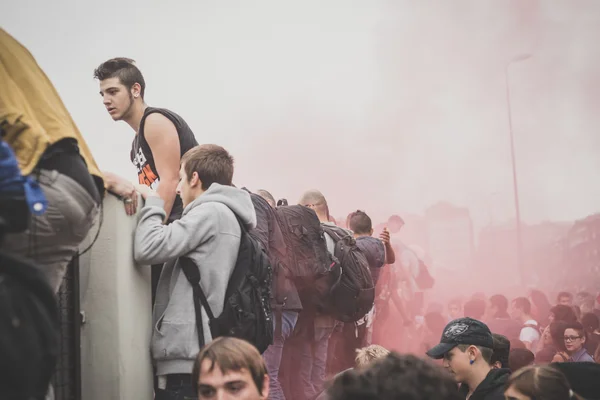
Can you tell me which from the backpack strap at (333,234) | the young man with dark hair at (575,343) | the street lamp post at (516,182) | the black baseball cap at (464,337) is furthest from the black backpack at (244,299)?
the street lamp post at (516,182)

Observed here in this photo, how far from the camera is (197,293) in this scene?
3.59 meters

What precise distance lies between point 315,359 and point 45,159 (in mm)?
3928

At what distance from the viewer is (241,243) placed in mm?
3830

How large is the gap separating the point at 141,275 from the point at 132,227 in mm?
242

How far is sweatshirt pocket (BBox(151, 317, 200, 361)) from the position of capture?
352 cm

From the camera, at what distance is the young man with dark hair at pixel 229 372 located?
2936 mm

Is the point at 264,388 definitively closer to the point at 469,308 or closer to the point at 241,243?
the point at 241,243

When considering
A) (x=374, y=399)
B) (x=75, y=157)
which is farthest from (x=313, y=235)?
(x=374, y=399)

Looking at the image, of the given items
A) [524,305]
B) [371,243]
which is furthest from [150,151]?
[524,305]

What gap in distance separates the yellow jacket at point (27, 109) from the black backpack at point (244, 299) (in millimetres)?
901

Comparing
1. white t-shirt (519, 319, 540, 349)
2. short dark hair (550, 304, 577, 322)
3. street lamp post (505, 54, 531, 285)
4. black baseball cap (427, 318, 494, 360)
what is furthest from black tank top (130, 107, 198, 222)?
street lamp post (505, 54, 531, 285)

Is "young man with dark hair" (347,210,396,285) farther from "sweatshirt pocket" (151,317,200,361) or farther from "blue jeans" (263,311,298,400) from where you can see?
"sweatshirt pocket" (151,317,200,361)

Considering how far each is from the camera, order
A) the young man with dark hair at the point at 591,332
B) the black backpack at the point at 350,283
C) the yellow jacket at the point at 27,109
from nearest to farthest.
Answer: the yellow jacket at the point at 27,109
the black backpack at the point at 350,283
the young man with dark hair at the point at 591,332

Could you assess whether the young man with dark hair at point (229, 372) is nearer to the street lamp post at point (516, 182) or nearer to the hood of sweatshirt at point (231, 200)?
the hood of sweatshirt at point (231, 200)
